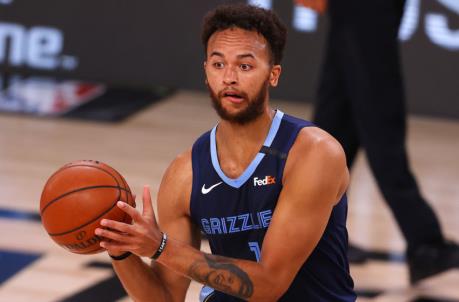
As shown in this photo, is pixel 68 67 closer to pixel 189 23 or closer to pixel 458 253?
pixel 189 23

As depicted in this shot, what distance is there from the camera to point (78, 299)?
4.37 m

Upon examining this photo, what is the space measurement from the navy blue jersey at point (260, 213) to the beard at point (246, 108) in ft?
0.46

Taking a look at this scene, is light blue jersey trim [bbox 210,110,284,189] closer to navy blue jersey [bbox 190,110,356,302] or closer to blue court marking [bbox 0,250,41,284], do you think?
navy blue jersey [bbox 190,110,356,302]

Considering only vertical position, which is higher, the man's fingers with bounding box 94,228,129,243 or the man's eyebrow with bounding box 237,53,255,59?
the man's eyebrow with bounding box 237,53,255,59

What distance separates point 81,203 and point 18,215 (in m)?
2.71

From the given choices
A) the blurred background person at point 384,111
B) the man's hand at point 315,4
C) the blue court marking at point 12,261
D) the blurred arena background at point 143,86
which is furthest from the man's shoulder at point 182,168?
the blurred arena background at point 143,86

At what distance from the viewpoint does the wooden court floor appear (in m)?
4.62

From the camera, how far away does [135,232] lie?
2.68 metres

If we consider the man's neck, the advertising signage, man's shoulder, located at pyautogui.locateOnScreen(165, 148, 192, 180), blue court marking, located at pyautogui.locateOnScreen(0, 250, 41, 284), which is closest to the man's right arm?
man's shoulder, located at pyautogui.locateOnScreen(165, 148, 192, 180)

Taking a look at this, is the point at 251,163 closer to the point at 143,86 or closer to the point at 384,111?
the point at 384,111

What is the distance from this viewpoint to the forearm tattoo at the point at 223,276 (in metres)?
2.85

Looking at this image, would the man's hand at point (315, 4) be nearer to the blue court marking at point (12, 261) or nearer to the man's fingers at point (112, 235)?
the blue court marking at point (12, 261)

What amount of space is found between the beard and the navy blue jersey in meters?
0.14

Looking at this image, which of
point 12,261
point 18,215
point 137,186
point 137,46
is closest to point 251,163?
point 12,261
